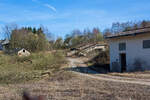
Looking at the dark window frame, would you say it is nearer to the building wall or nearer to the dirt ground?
the building wall

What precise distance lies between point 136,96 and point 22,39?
38.9m

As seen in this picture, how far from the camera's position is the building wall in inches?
577

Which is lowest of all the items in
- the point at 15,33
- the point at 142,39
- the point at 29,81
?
the point at 29,81

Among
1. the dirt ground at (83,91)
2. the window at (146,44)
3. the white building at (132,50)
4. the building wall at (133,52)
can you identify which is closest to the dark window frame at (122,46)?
the white building at (132,50)

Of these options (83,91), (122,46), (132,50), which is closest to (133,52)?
(132,50)

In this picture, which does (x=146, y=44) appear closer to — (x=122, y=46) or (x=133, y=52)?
(x=133, y=52)

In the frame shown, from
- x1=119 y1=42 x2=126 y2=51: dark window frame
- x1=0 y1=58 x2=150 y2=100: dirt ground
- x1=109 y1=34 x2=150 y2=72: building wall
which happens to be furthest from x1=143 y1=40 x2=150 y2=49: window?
x1=0 y1=58 x2=150 y2=100: dirt ground

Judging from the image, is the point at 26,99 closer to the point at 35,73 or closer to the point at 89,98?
the point at 89,98

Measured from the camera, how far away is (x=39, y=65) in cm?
1605

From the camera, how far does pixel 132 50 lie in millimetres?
15758

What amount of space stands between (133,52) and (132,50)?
10.0 inches

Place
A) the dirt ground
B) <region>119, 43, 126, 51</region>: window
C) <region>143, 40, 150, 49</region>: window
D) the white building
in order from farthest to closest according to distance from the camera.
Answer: <region>119, 43, 126, 51</region>: window
the white building
<region>143, 40, 150, 49</region>: window
the dirt ground

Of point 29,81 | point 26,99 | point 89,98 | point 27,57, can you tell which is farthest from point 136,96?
point 27,57

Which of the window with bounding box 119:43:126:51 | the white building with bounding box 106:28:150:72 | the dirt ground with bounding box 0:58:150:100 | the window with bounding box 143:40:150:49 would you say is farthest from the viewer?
the window with bounding box 119:43:126:51
